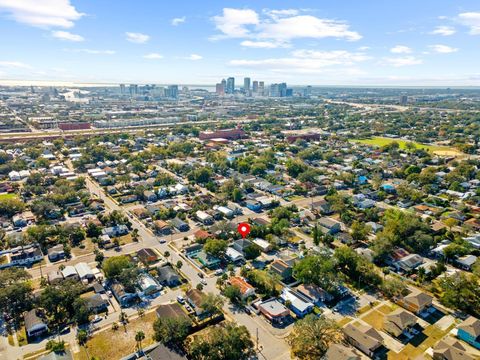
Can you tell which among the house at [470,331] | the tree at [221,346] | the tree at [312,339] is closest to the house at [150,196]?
the tree at [221,346]

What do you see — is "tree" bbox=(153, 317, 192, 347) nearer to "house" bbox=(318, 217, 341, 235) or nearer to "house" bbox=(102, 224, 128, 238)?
"house" bbox=(102, 224, 128, 238)

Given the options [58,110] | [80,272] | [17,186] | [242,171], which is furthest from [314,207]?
[58,110]

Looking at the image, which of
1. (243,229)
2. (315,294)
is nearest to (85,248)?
(243,229)

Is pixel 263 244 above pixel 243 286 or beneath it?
above

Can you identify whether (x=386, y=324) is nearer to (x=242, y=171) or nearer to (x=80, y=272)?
(x=80, y=272)

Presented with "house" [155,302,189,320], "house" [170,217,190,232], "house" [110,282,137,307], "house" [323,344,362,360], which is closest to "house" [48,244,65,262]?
"house" [110,282,137,307]

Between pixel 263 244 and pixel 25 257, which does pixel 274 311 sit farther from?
pixel 25 257

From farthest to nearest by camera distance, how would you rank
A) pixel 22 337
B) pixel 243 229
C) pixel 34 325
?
pixel 243 229
pixel 34 325
pixel 22 337
